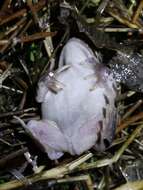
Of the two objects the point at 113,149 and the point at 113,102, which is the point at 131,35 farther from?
the point at 113,149

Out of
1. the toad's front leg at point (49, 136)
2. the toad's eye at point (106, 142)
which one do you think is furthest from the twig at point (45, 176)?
the toad's eye at point (106, 142)

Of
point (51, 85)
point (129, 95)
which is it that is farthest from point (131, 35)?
point (51, 85)

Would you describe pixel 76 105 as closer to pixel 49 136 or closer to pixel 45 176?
pixel 49 136

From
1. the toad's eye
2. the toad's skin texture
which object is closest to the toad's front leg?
the toad's skin texture

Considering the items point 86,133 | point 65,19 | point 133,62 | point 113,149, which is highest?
point 65,19

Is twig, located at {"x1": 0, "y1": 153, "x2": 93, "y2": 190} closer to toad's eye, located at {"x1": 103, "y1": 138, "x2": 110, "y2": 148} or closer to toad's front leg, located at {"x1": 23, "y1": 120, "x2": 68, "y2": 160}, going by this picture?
toad's front leg, located at {"x1": 23, "y1": 120, "x2": 68, "y2": 160}

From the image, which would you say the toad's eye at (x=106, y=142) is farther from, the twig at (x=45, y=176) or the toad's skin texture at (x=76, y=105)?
the twig at (x=45, y=176)

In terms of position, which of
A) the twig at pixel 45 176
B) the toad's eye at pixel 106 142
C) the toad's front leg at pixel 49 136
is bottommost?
the twig at pixel 45 176

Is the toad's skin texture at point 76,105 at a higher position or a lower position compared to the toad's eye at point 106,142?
higher

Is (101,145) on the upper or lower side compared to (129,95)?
lower
